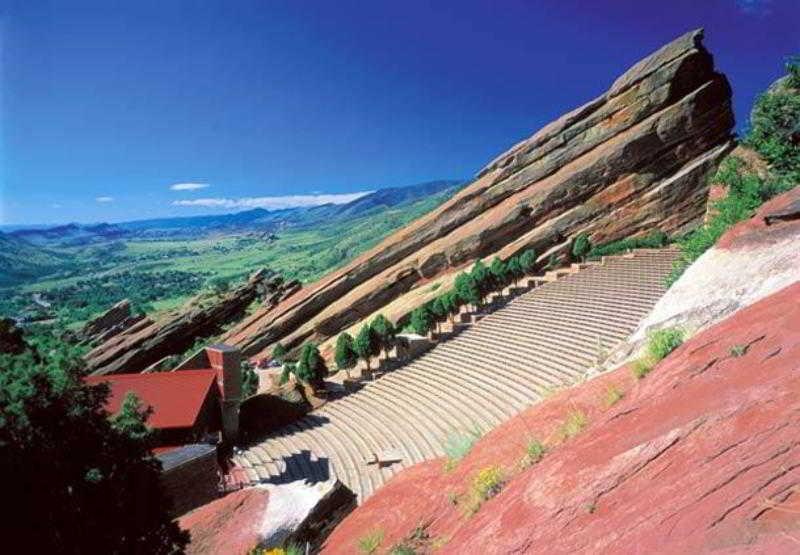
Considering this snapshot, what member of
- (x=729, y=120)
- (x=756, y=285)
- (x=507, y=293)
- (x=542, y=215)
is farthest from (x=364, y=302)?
(x=756, y=285)

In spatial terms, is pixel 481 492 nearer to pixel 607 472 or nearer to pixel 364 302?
pixel 607 472

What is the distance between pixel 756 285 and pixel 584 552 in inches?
245

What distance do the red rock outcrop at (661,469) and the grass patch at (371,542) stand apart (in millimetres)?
86

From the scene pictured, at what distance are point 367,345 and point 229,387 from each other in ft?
24.0

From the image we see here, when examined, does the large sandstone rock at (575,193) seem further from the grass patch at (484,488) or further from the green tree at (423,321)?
the grass patch at (484,488)

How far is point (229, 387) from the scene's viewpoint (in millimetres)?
22766

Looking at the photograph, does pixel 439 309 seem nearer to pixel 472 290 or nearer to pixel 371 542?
pixel 472 290

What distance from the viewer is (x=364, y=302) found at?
1506 inches

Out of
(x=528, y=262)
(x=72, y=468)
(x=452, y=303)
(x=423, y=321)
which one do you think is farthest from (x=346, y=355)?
(x=72, y=468)

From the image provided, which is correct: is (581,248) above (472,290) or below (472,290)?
above

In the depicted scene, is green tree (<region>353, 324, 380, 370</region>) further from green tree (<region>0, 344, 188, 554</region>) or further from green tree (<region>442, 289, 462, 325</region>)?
green tree (<region>0, 344, 188, 554</region>)

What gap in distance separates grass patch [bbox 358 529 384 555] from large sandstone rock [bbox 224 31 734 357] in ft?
88.8

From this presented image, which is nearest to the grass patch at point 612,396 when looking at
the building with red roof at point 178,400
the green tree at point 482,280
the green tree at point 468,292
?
the building with red roof at point 178,400

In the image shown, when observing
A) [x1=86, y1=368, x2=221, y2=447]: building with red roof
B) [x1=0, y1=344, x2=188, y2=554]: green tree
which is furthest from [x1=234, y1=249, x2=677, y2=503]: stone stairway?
[x1=0, y1=344, x2=188, y2=554]: green tree
